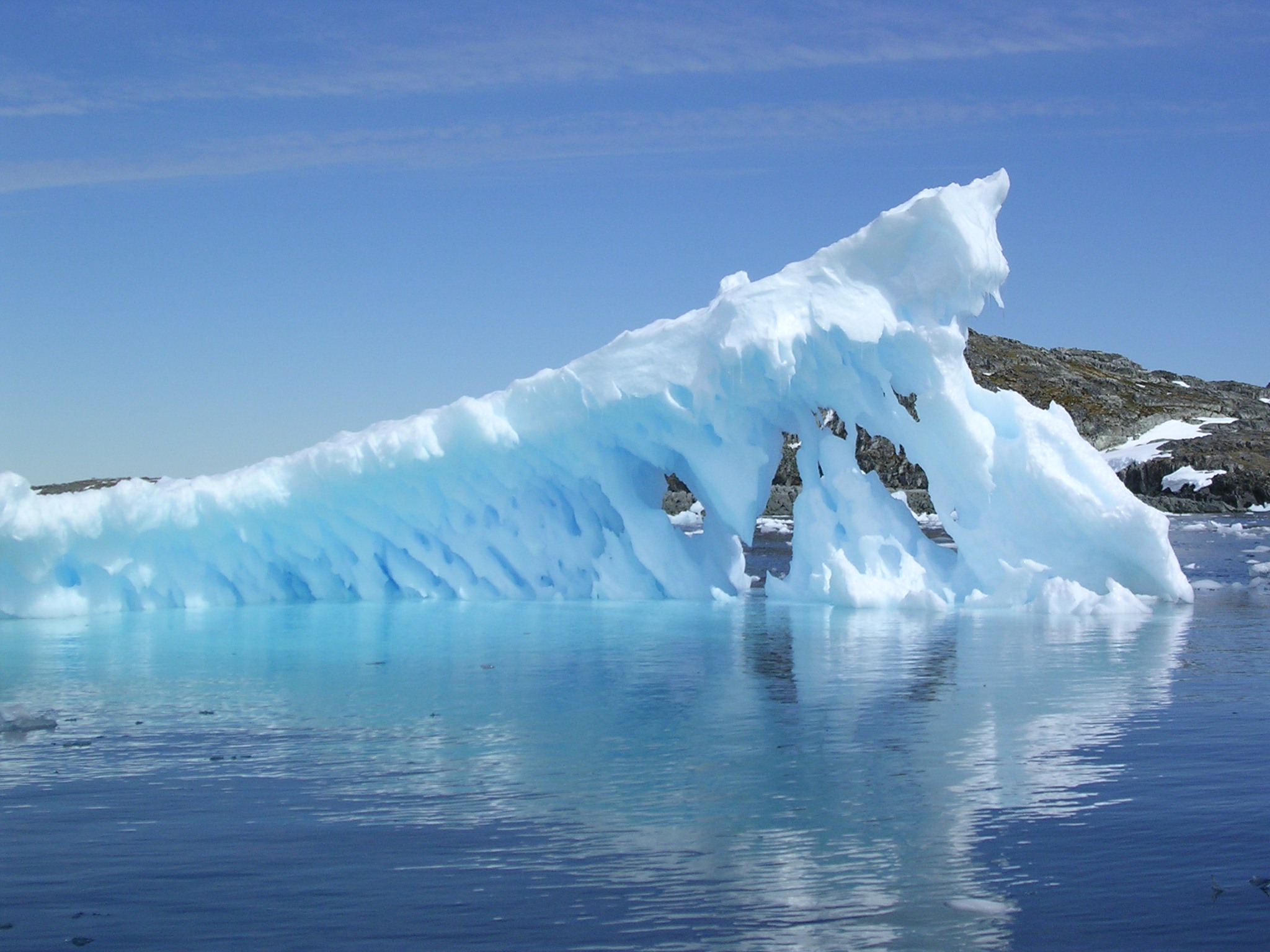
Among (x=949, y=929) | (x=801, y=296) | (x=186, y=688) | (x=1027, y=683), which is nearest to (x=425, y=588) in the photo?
(x=801, y=296)

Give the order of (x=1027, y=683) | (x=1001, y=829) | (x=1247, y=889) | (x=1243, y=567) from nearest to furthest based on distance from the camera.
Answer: (x=1247, y=889)
(x=1001, y=829)
(x=1027, y=683)
(x=1243, y=567)

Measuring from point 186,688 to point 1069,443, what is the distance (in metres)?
11.8

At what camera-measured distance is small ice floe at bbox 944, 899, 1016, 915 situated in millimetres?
5375

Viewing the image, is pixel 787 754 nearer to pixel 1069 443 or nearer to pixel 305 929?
pixel 305 929

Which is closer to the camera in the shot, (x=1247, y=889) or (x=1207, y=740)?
(x=1247, y=889)

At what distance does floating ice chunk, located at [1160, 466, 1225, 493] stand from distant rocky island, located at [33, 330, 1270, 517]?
0.07m

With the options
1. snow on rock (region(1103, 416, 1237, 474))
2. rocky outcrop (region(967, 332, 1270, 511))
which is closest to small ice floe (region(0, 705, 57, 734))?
rocky outcrop (region(967, 332, 1270, 511))

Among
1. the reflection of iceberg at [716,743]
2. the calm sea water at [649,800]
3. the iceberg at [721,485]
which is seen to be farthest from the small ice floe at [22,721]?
the iceberg at [721,485]

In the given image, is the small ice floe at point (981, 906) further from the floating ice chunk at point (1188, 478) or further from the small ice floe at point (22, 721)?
the floating ice chunk at point (1188, 478)

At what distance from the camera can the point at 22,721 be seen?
376 inches

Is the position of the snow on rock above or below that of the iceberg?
above

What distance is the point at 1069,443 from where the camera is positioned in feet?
57.4

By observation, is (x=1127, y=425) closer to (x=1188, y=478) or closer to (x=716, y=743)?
(x=1188, y=478)

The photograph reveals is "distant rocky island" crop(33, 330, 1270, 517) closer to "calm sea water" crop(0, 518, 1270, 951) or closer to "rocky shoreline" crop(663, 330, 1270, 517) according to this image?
"rocky shoreline" crop(663, 330, 1270, 517)
